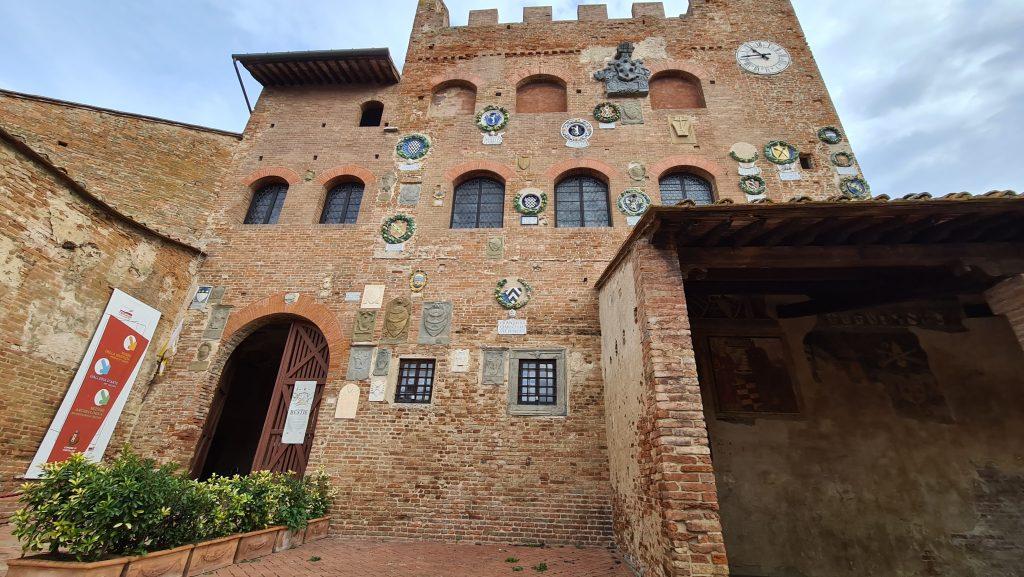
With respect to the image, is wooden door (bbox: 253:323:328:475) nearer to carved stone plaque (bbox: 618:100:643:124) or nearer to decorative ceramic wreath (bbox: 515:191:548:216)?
decorative ceramic wreath (bbox: 515:191:548:216)

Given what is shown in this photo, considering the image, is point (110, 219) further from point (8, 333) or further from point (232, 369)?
point (232, 369)

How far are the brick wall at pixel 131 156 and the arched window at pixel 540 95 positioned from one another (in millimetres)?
7434

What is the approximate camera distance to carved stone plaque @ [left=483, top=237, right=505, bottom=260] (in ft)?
28.8

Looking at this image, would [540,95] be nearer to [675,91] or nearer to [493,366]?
[675,91]

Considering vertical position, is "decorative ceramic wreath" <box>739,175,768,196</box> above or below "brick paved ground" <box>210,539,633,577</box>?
above

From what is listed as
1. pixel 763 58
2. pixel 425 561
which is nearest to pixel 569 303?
pixel 425 561

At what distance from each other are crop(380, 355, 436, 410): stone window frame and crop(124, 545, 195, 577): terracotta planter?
3.55m

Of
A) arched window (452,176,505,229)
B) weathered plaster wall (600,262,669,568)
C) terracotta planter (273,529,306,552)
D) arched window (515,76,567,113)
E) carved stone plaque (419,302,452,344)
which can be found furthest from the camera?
arched window (515,76,567,113)

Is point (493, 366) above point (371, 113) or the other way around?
the other way around

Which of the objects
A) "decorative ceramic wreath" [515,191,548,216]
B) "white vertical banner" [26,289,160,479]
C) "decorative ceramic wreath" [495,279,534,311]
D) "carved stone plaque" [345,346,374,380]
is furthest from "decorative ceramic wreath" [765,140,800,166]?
"white vertical banner" [26,289,160,479]

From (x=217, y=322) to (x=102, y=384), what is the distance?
1.92 meters

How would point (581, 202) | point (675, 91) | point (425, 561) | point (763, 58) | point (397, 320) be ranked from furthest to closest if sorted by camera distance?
1. point (763, 58)
2. point (675, 91)
3. point (581, 202)
4. point (397, 320)
5. point (425, 561)

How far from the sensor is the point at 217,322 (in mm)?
8688

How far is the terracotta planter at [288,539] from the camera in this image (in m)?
5.52
